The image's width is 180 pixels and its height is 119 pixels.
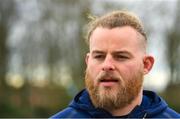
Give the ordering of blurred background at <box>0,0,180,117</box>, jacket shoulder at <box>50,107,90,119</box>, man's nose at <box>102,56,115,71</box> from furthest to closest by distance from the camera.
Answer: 1. blurred background at <box>0,0,180,117</box>
2. jacket shoulder at <box>50,107,90,119</box>
3. man's nose at <box>102,56,115,71</box>

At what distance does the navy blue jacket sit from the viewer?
3.13 meters

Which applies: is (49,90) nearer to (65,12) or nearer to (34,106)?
(34,106)

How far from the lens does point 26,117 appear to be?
984 inches

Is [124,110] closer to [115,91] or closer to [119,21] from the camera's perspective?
[115,91]

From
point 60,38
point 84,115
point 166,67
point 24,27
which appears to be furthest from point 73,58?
point 84,115

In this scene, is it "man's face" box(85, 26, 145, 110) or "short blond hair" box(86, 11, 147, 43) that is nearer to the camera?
"man's face" box(85, 26, 145, 110)

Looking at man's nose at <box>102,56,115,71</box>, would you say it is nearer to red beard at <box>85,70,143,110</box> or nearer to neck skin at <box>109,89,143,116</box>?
red beard at <box>85,70,143,110</box>

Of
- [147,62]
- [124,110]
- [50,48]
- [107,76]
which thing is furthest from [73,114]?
[50,48]

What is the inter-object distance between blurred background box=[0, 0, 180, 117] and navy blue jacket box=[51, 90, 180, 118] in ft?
77.1

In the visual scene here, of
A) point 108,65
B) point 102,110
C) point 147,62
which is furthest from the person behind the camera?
point 147,62

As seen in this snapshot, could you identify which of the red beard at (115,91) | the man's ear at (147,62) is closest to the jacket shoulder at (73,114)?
the red beard at (115,91)

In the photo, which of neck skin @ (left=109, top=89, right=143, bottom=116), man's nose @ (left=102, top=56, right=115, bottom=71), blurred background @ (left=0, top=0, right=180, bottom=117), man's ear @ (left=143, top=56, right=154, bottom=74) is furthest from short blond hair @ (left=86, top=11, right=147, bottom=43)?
blurred background @ (left=0, top=0, right=180, bottom=117)

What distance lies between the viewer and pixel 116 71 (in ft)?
9.74

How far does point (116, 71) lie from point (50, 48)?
25545 mm
